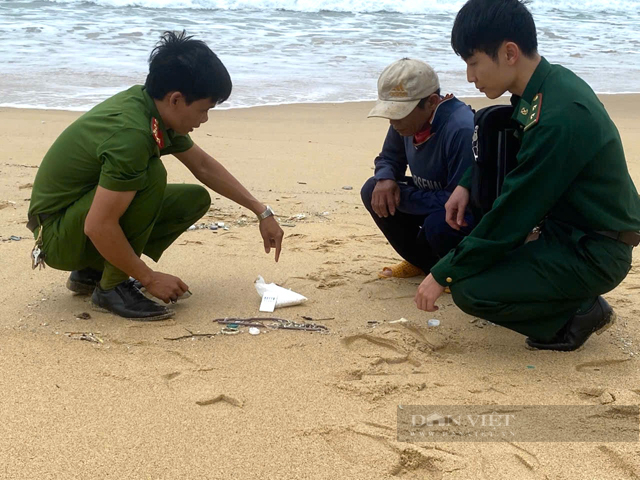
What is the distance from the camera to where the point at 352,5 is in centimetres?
1661

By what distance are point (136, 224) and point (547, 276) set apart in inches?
59.2

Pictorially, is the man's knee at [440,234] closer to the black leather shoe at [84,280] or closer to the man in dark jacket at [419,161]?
the man in dark jacket at [419,161]

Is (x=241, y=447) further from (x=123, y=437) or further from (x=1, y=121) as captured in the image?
(x=1, y=121)

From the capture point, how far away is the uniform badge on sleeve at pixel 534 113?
7.66 feet

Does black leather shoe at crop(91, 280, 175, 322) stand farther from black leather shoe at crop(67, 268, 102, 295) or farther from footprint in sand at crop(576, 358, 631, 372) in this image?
footprint in sand at crop(576, 358, 631, 372)

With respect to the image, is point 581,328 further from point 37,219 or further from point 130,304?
point 37,219

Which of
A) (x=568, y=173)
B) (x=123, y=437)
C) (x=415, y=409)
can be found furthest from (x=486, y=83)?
(x=123, y=437)

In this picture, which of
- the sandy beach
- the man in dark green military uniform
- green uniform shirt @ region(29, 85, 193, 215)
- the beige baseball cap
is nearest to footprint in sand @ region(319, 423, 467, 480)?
the sandy beach

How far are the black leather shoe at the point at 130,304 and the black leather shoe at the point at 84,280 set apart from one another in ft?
0.54

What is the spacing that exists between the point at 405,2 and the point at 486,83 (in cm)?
1540

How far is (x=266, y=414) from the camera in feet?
→ 7.39

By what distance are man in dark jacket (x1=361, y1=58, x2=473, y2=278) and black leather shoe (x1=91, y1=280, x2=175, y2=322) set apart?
105cm

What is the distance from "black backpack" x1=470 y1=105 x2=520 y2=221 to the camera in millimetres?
2676

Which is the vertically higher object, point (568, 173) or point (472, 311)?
point (568, 173)
